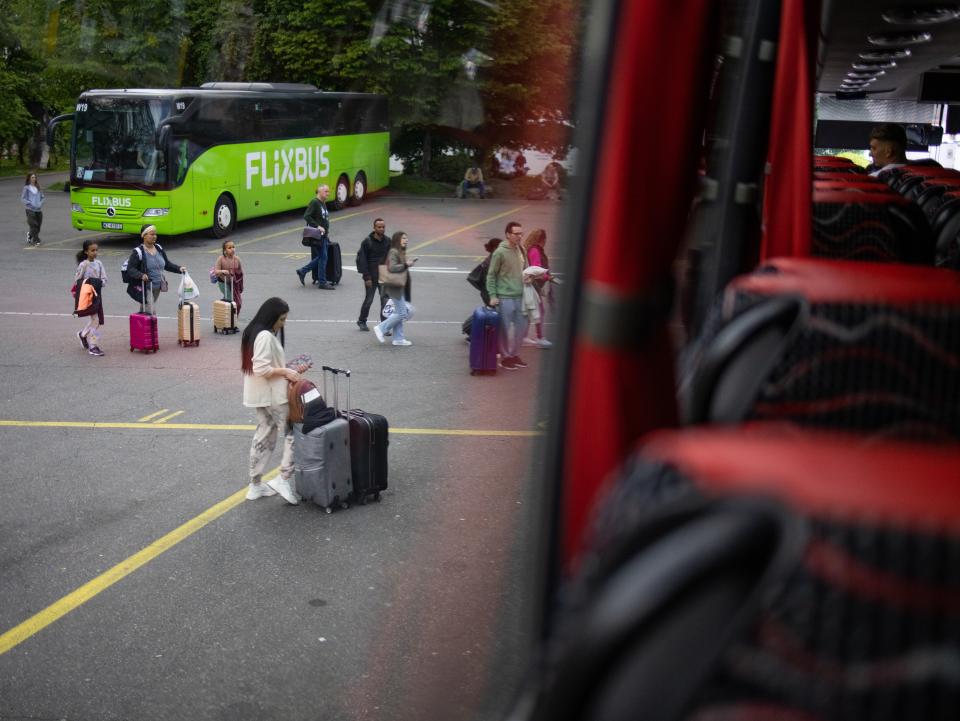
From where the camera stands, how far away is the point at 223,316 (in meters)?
12.0

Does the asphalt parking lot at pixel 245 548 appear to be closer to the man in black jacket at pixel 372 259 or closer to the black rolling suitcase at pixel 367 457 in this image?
the black rolling suitcase at pixel 367 457

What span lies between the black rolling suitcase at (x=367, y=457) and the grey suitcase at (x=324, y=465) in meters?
0.04

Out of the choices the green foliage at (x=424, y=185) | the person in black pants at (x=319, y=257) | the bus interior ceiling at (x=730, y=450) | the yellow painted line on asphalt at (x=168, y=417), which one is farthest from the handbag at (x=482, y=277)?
the person in black pants at (x=319, y=257)

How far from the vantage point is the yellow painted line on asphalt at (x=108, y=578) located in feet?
15.3

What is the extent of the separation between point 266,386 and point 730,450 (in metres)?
6.32

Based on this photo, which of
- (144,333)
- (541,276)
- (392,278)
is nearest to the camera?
(541,276)

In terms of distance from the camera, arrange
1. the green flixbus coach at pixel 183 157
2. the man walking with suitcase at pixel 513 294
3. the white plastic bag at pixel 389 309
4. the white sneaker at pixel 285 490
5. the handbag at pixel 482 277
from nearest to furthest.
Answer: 1. the man walking with suitcase at pixel 513 294
2. the handbag at pixel 482 277
3. the white sneaker at pixel 285 490
4. the white plastic bag at pixel 389 309
5. the green flixbus coach at pixel 183 157

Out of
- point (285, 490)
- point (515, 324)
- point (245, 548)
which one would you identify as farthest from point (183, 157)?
point (515, 324)

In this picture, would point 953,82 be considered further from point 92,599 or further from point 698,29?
point 698,29

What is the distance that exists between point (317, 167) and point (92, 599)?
10136 mm

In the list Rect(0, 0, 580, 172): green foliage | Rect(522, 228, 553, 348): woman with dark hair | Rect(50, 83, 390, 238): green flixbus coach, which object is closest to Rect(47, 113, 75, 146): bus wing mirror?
Rect(50, 83, 390, 238): green flixbus coach

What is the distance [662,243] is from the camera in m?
1.03

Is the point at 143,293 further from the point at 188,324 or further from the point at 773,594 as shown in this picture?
the point at 773,594

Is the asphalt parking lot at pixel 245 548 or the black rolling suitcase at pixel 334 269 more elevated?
the black rolling suitcase at pixel 334 269
